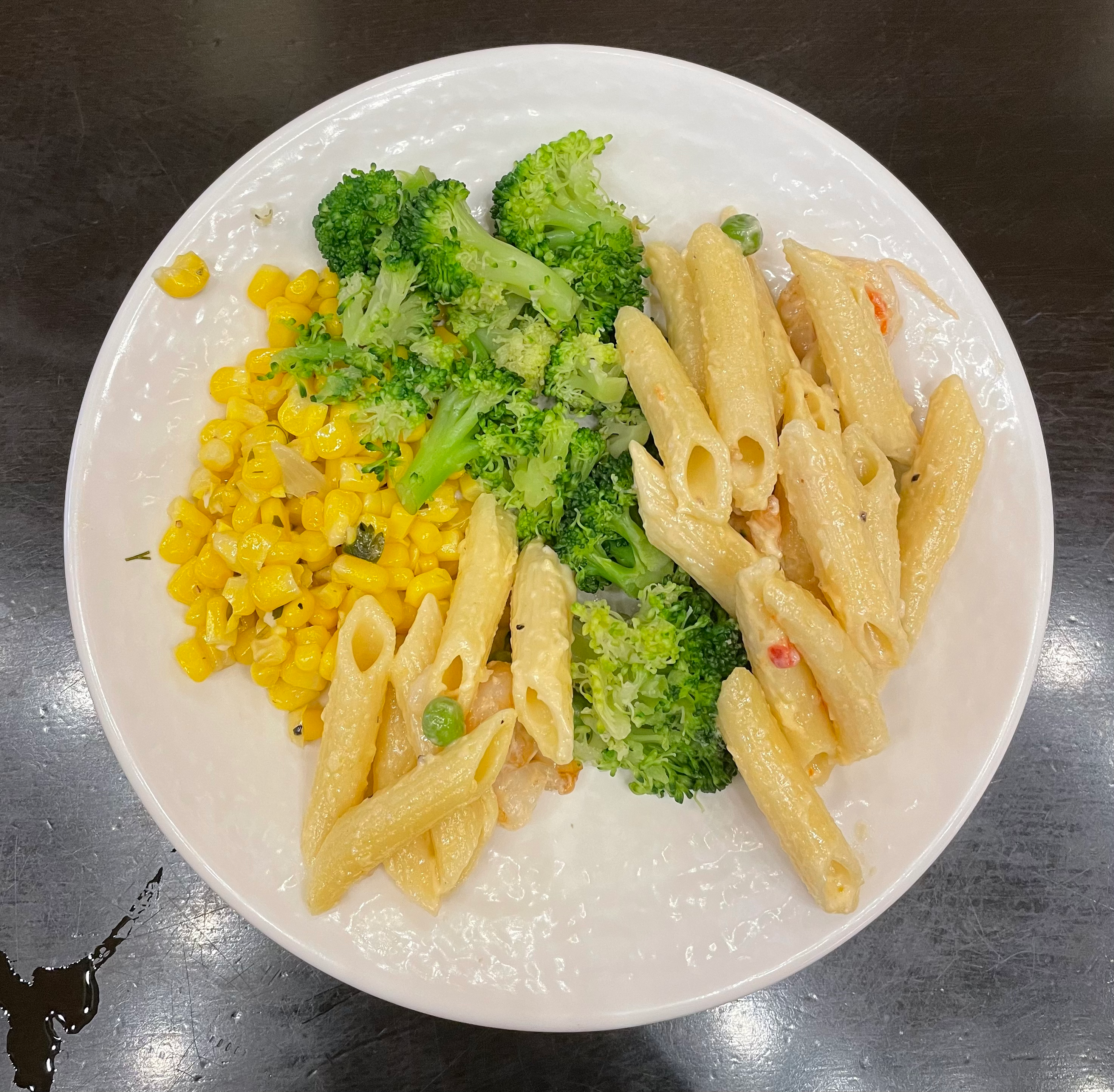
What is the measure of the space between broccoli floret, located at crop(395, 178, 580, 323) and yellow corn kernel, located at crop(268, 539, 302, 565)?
724 millimetres

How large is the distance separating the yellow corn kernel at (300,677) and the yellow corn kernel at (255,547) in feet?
0.83

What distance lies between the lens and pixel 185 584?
6.38ft

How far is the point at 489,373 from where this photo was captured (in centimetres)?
183

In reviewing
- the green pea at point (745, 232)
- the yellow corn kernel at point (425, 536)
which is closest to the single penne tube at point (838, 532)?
the green pea at point (745, 232)

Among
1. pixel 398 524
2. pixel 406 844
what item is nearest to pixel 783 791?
pixel 406 844

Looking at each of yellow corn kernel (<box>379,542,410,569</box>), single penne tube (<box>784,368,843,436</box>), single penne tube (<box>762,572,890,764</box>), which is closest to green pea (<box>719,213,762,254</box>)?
single penne tube (<box>784,368,843,436</box>)

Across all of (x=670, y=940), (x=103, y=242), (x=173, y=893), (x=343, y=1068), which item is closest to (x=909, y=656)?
(x=670, y=940)

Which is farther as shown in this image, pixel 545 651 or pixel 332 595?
pixel 332 595

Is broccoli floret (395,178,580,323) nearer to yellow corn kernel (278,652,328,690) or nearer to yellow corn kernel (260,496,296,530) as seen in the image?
yellow corn kernel (260,496,296,530)

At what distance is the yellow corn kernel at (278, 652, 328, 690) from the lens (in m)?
1.92

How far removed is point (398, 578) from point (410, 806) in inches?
22.4

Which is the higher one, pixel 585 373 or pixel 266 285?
pixel 266 285

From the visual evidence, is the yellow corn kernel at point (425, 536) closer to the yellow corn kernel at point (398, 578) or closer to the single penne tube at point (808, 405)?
the yellow corn kernel at point (398, 578)

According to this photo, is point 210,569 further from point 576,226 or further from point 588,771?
point 576,226
